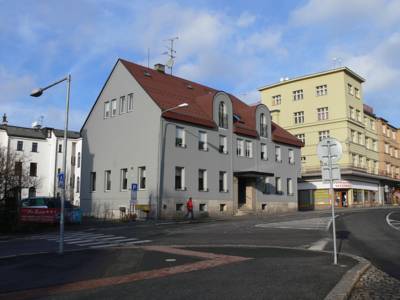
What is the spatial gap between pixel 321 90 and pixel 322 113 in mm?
3483

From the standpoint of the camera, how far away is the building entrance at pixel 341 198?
60938mm

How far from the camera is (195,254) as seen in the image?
527 inches

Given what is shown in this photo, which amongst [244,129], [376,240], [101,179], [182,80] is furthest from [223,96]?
[376,240]

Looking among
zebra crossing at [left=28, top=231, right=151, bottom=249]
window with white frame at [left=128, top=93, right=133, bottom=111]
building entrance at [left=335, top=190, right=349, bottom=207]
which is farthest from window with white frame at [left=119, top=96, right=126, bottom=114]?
building entrance at [left=335, top=190, right=349, bottom=207]

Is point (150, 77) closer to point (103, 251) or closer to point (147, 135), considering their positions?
point (147, 135)

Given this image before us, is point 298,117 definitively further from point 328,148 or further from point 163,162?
point 328,148

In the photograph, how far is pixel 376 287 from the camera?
8.12m

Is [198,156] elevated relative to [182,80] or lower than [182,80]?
lower

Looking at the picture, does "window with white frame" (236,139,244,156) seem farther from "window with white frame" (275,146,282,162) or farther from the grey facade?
"window with white frame" (275,146,282,162)

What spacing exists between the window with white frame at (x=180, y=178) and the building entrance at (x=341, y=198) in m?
32.4

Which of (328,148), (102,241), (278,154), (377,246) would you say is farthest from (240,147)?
(328,148)

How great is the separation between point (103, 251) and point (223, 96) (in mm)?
27374

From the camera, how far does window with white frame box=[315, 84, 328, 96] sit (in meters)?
65.0

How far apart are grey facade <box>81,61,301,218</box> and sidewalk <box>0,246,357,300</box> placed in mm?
20152
